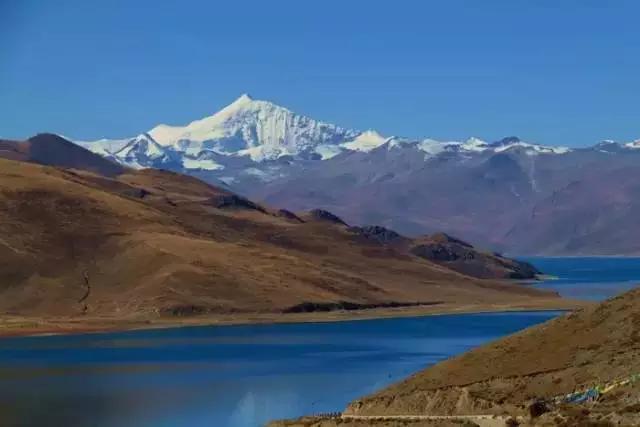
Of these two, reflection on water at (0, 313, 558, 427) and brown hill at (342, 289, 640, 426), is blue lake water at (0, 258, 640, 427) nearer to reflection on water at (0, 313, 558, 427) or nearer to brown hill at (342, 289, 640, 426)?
reflection on water at (0, 313, 558, 427)

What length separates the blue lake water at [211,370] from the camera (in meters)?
93.4

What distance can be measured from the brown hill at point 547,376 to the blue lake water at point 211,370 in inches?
786

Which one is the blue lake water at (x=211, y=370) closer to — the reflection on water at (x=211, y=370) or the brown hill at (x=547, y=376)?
the reflection on water at (x=211, y=370)

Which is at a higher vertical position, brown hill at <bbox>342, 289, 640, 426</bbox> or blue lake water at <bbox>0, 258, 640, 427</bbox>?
brown hill at <bbox>342, 289, 640, 426</bbox>

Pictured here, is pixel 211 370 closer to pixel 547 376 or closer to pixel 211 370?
pixel 211 370

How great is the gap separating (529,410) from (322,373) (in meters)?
66.8

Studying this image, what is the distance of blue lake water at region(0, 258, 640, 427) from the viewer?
306ft

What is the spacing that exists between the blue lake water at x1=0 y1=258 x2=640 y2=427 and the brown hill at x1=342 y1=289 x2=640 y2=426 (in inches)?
786

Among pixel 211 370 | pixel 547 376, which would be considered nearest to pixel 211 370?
pixel 211 370

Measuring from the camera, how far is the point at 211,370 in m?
126

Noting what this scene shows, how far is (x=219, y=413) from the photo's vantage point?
92375mm

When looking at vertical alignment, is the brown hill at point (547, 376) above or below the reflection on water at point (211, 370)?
above

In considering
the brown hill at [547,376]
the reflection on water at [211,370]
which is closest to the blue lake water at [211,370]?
the reflection on water at [211,370]

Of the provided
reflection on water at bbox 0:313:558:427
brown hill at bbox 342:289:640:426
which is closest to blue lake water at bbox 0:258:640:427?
reflection on water at bbox 0:313:558:427
